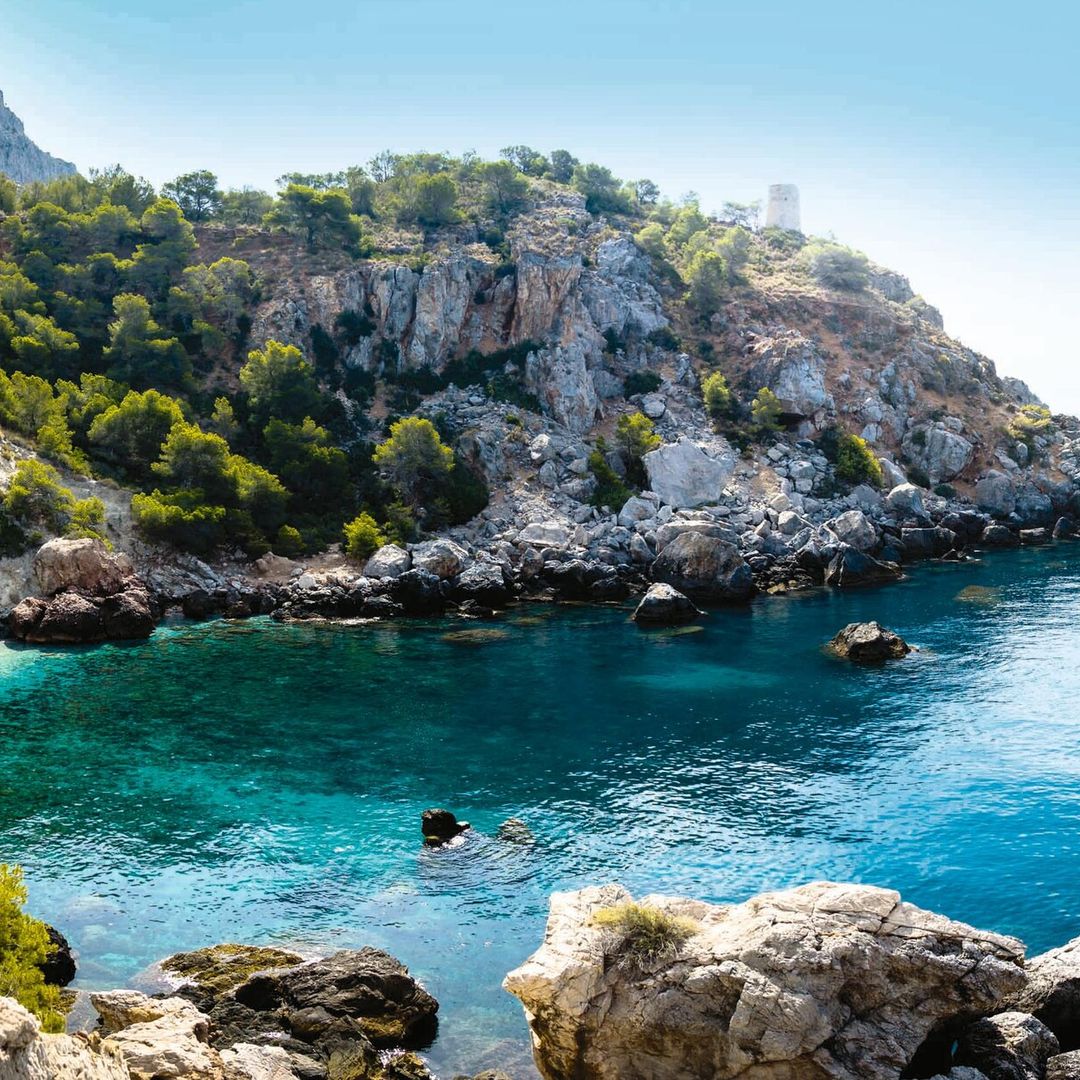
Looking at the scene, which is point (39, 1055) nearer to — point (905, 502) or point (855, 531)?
point (855, 531)

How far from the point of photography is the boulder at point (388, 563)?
68562mm

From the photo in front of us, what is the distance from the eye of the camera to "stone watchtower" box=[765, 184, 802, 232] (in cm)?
16200

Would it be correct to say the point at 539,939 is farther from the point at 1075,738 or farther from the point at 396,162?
the point at 396,162

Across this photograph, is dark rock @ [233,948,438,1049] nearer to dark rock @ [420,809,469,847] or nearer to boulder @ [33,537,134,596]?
dark rock @ [420,809,469,847]

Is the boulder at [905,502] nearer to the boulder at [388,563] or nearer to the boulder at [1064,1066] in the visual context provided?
the boulder at [388,563]

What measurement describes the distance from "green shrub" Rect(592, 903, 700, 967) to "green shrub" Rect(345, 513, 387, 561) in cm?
5520

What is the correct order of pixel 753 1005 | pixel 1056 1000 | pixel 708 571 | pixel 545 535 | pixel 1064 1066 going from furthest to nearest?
1. pixel 545 535
2. pixel 708 571
3. pixel 1056 1000
4. pixel 1064 1066
5. pixel 753 1005

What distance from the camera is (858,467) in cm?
9006

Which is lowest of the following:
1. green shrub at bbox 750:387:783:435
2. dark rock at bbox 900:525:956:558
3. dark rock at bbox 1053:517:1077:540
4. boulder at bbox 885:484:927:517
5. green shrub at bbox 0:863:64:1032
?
green shrub at bbox 0:863:64:1032

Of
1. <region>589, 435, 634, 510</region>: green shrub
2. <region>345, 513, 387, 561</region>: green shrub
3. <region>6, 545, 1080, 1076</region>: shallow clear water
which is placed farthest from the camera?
<region>589, 435, 634, 510</region>: green shrub

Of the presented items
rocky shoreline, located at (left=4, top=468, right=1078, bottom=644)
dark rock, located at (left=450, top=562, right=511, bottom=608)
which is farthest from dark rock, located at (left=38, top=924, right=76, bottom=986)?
dark rock, located at (left=450, top=562, right=511, bottom=608)

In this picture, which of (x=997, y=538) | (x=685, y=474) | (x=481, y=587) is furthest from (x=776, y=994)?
(x=997, y=538)

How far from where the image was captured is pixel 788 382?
100375 millimetres

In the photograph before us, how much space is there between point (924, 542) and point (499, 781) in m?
57.9
